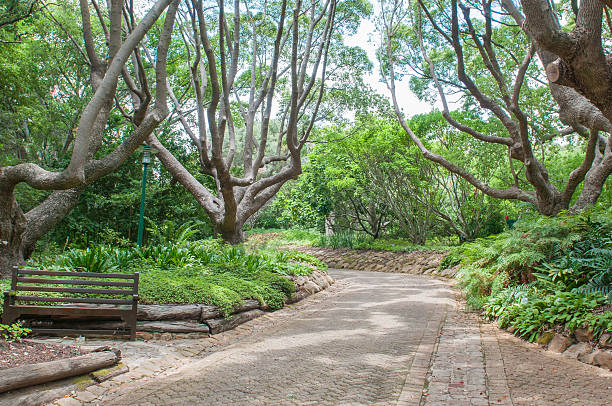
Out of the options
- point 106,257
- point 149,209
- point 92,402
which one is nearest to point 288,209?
point 149,209

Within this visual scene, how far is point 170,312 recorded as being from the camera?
6.02 meters

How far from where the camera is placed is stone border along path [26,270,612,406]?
3.81 m

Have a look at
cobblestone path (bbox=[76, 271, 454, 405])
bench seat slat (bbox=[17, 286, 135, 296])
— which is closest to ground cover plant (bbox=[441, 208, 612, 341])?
cobblestone path (bbox=[76, 271, 454, 405])

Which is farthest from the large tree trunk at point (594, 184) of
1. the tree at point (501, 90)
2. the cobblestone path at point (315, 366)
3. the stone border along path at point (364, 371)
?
the stone border along path at point (364, 371)

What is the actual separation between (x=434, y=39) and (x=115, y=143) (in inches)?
405

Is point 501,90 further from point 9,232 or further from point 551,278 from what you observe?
point 9,232

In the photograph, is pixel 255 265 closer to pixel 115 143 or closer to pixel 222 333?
pixel 222 333

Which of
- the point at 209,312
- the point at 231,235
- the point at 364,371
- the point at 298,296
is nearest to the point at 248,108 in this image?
the point at 231,235

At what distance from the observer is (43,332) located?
5.40 meters

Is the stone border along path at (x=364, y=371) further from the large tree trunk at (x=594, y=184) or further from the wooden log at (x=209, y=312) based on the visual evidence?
the large tree trunk at (x=594, y=184)

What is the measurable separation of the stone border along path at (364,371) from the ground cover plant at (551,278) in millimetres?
427

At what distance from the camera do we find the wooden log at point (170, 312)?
589 centimetres

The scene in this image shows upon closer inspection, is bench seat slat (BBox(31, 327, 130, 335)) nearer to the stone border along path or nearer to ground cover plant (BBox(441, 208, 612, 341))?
the stone border along path

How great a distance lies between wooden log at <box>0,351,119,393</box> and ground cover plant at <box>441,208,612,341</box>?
502cm
